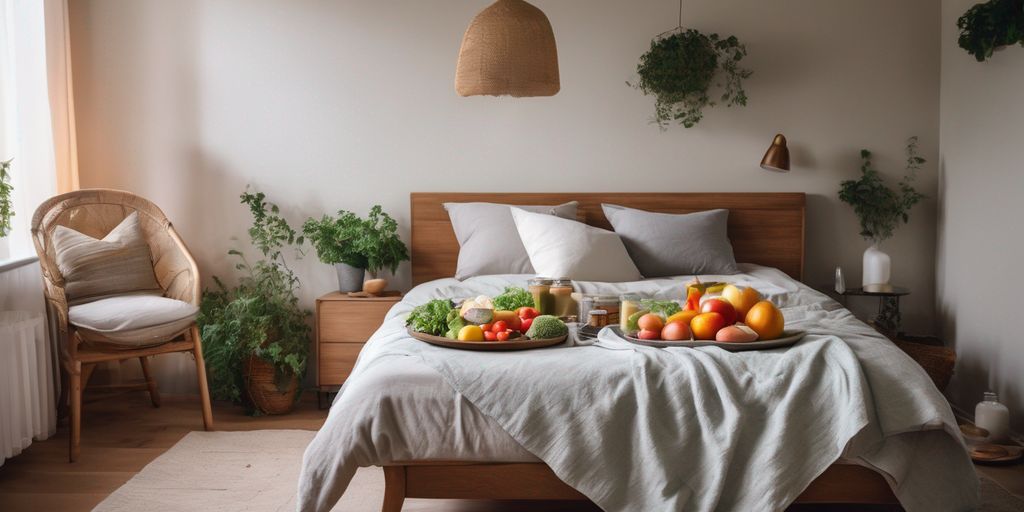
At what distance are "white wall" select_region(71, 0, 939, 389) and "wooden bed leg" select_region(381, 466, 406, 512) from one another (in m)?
2.44

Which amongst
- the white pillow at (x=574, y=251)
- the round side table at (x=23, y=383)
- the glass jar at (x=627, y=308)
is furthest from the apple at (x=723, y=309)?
the round side table at (x=23, y=383)

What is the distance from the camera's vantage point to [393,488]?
2.51m

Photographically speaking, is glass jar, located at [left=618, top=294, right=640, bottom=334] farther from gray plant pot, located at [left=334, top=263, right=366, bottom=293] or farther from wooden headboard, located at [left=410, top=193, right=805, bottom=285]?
gray plant pot, located at [left=334, top=263, right=366, bottom=293]

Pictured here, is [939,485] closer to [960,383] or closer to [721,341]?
[721,341]

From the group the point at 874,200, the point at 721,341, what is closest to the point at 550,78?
the point at 721,341

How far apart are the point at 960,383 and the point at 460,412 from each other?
9.83ft

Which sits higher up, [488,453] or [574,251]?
[574,251]

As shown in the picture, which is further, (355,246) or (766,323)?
(355,246)

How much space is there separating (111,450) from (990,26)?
4.16m

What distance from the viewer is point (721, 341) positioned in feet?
8.91

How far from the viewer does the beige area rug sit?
308 centimetres

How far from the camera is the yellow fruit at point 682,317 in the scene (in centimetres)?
285

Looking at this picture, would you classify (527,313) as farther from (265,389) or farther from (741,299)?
(265,389)

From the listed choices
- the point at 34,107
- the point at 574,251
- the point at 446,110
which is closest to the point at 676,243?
the point at 574,251
